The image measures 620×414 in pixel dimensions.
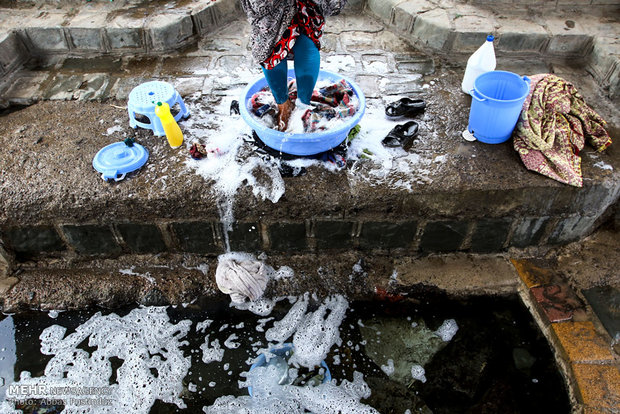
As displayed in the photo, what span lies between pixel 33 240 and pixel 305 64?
2.24 metres

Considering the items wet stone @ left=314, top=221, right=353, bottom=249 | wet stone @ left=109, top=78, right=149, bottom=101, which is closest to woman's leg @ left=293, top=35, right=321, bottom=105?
wet stone @ left=314, top=221, right=353, bottom=249

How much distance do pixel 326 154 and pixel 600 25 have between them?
306 cm

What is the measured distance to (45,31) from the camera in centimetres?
397

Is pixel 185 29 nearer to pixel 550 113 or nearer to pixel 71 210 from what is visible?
pixel 71 210

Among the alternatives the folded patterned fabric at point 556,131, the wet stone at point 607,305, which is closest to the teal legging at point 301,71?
the folded patterned fabric at point 556,131

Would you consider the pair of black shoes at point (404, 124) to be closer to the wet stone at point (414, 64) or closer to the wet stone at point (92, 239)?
the wet stone at point (414, 64)

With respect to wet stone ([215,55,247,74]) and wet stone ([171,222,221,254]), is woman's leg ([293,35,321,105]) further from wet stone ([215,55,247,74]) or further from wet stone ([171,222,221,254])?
wet stone ([215,55,247,74])

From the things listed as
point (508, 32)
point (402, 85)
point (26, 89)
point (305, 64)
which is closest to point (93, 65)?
point (26, 89)

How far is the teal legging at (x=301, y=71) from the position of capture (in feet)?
8.47

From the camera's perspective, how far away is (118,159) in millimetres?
2889

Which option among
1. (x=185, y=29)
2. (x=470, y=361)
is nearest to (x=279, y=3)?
(x=185, y=29)

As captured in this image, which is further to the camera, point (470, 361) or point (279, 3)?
point (470, 361)

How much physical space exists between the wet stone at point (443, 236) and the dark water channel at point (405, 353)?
1.25 feet

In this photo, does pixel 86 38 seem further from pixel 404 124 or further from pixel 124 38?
pixel 404 124
